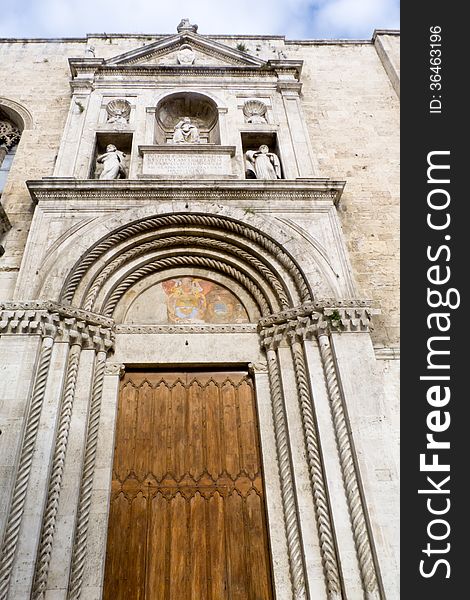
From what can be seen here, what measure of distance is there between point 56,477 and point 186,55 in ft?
26.6

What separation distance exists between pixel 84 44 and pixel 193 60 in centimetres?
282

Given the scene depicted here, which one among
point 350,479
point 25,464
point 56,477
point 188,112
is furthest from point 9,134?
point 350,479

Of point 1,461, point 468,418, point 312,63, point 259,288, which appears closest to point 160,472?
point 1,461

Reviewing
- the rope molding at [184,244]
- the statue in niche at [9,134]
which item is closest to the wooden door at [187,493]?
the rope molding at [184,244]

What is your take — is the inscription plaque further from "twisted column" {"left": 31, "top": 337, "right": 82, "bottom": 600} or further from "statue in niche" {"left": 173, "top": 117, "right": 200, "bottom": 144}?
"twisted column" {"left": 31, "top": 337, "right": 82, "bottom": 600}

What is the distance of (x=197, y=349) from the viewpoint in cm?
602

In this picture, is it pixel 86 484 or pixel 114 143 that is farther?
pixel 114 143

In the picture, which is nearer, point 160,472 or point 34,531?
point 34,531

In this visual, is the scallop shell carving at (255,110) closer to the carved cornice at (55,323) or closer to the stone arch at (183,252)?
the stone arch at (183,252)

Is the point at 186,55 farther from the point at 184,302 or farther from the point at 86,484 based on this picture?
the point at 86,484

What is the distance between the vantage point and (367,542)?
14.4 feet

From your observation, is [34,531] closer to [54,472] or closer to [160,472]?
[54,472]

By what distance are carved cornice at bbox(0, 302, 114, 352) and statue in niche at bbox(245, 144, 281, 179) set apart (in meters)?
3.44

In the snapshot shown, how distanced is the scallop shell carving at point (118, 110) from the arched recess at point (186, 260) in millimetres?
2744
